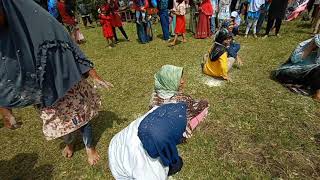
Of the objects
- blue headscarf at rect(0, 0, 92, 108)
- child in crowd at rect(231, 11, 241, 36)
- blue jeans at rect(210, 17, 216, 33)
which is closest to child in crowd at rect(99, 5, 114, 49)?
blue jeans at rect(210, 17, 216, 33)

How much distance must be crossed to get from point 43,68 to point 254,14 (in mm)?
7612

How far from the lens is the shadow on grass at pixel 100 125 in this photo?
4.23 meters

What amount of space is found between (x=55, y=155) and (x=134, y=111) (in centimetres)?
159

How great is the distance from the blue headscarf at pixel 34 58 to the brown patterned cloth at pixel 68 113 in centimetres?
17

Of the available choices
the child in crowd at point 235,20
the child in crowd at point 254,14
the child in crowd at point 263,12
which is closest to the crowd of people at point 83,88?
the child in crowd at point 235,20

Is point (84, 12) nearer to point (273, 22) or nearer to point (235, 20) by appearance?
point (235, 20)

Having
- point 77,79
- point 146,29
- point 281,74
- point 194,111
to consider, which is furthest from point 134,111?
point 146,29

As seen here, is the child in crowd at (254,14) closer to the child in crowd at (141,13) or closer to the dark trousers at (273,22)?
the dark trousers at (273,22)

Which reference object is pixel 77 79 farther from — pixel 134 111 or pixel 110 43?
pixel 110 43

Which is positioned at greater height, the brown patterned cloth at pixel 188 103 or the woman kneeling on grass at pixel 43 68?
the woman kneeling on grass at pixel 43 68

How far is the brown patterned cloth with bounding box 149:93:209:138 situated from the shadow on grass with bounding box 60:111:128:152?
1.06 meters

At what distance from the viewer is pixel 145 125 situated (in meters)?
1.81

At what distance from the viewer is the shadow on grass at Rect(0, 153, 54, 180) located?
148 inches

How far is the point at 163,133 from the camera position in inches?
68.9
